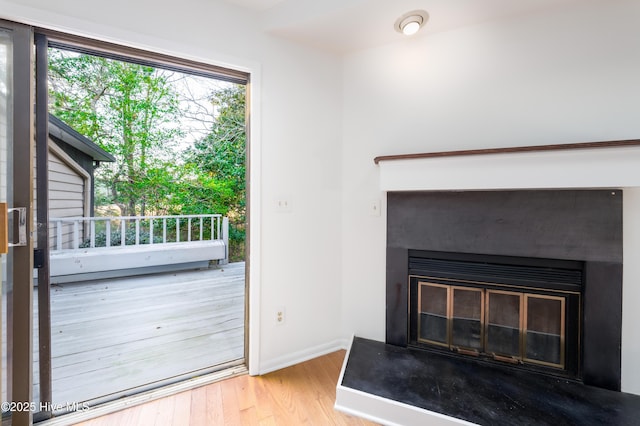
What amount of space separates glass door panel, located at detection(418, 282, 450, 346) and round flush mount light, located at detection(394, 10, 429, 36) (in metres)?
1.64

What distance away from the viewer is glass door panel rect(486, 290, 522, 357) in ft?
5.89

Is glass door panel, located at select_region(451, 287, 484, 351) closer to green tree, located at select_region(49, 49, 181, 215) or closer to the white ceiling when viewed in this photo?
the white ceiling

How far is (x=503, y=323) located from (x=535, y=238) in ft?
1.90

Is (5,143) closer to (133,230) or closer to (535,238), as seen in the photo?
(133,230)

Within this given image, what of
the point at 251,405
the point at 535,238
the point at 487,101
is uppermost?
the point at 487,101

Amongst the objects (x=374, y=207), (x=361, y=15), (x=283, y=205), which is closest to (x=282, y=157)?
(x=283, y=205)

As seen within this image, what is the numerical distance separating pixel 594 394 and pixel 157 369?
8.56 feet

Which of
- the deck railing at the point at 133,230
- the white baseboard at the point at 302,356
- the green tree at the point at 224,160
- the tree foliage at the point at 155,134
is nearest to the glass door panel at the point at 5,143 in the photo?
the tree foliage at the point at 155,134

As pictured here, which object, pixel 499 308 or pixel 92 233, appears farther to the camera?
pixel 92 233

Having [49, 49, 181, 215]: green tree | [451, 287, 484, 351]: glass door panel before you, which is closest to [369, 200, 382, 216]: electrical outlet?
[451, 287, 484, 351]: glass door panel

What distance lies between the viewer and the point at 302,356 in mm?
2102

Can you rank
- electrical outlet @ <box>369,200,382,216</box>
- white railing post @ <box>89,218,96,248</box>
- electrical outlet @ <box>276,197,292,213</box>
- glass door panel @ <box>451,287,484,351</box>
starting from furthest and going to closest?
white railing post @ <box>89,218,96,248</box>
electrical outlet @ <box>369,200,382,216</box>
electrical outlet @ <box>276,197,292,213</box>
glass door panel @ <box>451,287,484,351</box>

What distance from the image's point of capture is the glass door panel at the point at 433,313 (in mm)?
1962

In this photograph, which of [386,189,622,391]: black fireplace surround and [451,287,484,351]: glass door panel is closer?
[386,189,622,391]: black fireplace surround
